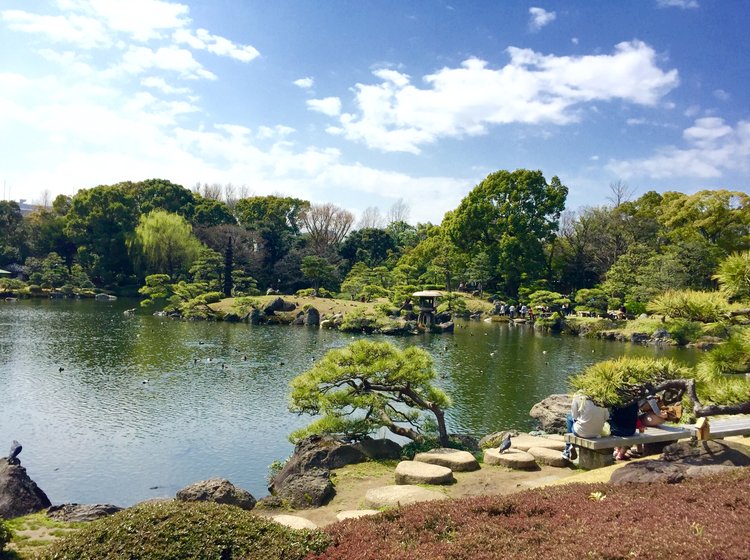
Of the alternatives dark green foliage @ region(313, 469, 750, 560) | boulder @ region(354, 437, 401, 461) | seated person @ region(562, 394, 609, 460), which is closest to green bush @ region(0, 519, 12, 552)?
dark green foliage @ region(313, 469, 750, 560)

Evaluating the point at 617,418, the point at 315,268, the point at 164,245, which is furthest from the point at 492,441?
the point at 164,245

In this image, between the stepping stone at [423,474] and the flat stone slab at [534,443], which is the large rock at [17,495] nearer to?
the stepping stone at [423,474]

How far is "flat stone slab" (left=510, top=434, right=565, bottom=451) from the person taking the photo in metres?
10.8

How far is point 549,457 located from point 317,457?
4.08 meters

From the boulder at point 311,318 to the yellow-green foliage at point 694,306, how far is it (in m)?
32.6

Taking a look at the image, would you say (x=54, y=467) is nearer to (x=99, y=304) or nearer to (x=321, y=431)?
(x=321, y=431)

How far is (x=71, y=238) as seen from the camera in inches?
2229

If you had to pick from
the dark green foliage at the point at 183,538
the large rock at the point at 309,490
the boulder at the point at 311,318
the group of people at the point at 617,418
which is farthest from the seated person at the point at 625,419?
the boulder at the point at 311,318

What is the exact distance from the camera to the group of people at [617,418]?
879 cm

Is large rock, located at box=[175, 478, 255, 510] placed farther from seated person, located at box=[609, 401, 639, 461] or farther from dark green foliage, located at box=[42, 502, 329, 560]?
seated person, located at box=[609, 401, 639, 461]

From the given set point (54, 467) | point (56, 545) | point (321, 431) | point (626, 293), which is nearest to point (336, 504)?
point (321, 431)

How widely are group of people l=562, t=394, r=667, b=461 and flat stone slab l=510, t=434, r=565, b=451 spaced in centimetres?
164

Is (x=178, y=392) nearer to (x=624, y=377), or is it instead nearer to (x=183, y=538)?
(x=624, y=377)

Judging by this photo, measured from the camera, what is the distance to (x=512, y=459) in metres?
9.80
